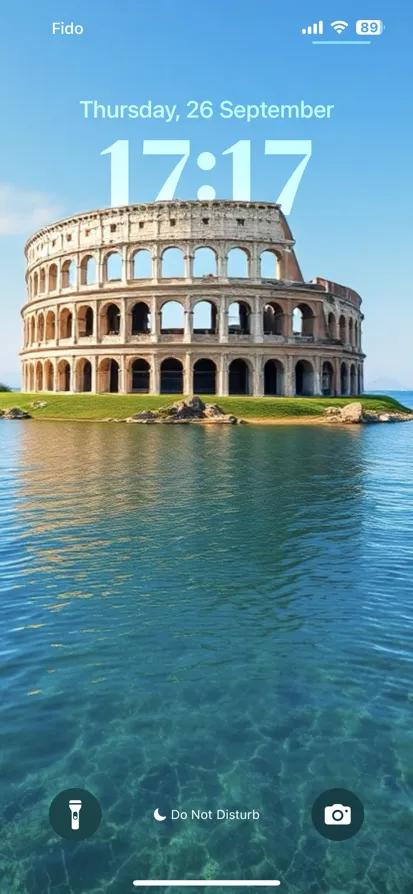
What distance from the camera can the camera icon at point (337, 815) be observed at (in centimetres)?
443

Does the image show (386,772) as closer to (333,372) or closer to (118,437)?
(118,437)

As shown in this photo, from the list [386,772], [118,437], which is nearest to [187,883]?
[386,772]

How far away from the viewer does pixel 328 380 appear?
56.8m

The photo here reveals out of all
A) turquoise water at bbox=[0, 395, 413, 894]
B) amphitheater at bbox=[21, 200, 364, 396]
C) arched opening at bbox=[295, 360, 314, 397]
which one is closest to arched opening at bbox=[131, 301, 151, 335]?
amphitheater at bbox=[21, 200, 364, 396]

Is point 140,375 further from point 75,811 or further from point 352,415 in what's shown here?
point 75,811

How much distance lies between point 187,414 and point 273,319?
1824 cm

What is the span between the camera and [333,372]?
179 feet

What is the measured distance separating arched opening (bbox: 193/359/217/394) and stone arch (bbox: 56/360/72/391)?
1256 centimetres

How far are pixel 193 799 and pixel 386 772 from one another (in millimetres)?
1744

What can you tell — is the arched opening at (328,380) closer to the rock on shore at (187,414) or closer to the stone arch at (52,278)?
the rock on shore at (187,414)

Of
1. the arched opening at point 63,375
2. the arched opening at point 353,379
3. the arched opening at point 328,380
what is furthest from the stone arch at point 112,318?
the arched opening at point 353,379

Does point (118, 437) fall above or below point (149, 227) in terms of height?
below

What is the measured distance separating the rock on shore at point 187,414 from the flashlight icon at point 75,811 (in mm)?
36007

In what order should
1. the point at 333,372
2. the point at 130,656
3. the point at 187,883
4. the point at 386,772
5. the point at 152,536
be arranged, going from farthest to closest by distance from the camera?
1. the point at 333,372
2. the point at 152,536
3. the point at 130,656
4. the point at 386,772
5. the point at 187,883
